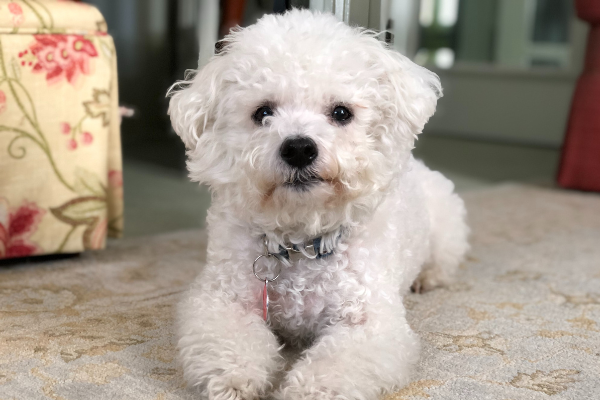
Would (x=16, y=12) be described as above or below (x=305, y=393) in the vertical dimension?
above

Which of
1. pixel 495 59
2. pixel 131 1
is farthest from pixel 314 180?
pixel 495 59

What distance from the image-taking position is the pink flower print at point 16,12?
1.67 m

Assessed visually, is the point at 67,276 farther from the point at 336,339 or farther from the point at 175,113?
the point at 336,339

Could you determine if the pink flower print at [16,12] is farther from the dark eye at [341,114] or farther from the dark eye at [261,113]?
the dark eye at [341,114]

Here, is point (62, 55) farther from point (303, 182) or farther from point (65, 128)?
point (303, 182)

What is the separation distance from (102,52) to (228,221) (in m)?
0.78

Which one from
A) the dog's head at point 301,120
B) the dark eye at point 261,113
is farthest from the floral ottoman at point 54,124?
the dark eye at point 261,113

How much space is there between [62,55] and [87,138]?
222mm

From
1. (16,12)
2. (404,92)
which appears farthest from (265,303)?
(16,12)

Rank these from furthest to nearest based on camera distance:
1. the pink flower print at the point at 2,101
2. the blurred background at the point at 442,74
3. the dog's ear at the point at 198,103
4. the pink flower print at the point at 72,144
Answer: the blurred background at the point at 442,74, the pink flower print at the point at 72,144, the pink flower print at the point at 2,101, the dog's ear at the point at 198,103

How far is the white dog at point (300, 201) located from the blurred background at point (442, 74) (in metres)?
0.23

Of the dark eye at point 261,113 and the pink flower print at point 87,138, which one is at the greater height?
the dark eye at point 261,113

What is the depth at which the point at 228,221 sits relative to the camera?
1.28 m

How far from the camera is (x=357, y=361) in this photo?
3.53 ft
